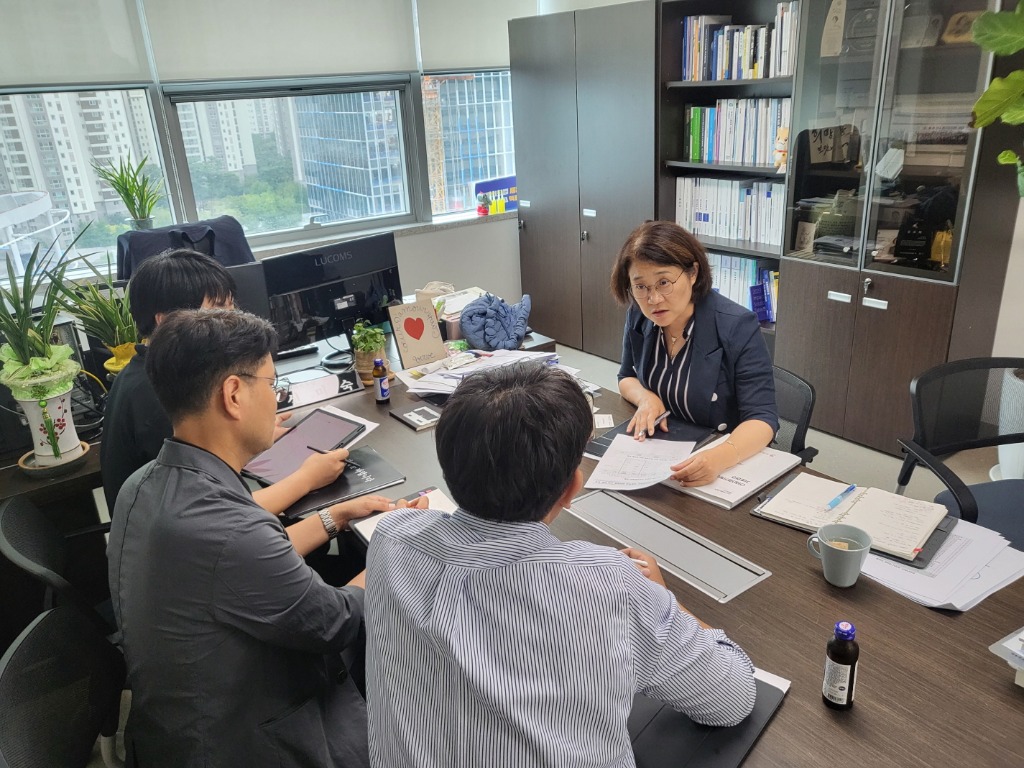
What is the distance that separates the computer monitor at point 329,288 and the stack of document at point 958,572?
6.44ft

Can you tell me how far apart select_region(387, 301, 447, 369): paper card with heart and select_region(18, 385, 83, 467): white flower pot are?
103 cm

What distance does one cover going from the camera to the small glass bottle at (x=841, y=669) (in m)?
1.08

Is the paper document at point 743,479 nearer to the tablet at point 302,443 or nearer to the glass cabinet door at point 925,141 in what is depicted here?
the tablet at point 302,443

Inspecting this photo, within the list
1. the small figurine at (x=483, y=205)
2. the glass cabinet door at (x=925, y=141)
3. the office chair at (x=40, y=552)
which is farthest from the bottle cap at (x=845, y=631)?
the small figurine at (x=483, y=205)

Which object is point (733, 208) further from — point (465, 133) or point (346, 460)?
point (346, 460)

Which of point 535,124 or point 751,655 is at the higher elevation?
point 535,124

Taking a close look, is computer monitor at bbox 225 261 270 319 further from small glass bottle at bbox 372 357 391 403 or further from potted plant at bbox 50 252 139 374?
small glass bottle at bbox 372 357 391 403

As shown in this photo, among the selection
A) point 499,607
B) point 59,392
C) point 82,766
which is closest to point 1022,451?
point 499,607

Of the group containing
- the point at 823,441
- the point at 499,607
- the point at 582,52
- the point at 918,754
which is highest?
the point at 582,52

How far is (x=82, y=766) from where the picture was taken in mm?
1278

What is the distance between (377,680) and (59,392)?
5.36 ft

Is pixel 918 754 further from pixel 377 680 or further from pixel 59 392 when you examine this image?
pixel 59 392

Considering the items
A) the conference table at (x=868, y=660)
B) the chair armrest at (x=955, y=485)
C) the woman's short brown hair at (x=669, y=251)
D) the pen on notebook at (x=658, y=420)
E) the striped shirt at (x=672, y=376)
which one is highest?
the woman's short brown hair at (x=669, y=251)

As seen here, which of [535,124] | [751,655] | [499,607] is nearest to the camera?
[499,607]
